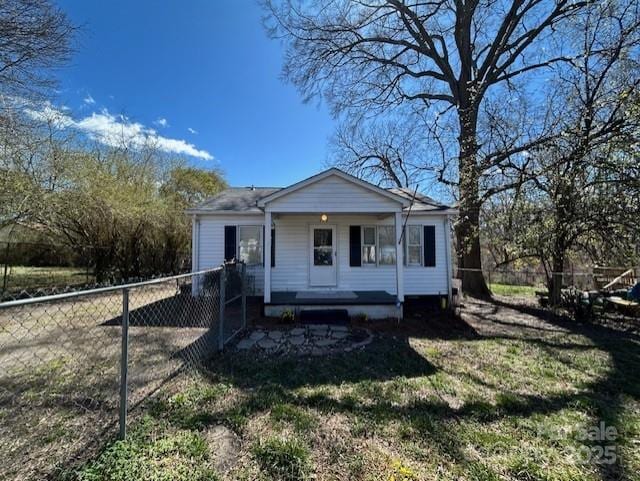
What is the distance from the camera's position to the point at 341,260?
9.26 m

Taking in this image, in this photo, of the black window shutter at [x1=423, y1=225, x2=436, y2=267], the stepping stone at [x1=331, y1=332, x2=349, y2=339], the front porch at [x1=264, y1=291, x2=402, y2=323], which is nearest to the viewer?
the stepping stone at [x1=331, y1=332, x2=349, y2=339]

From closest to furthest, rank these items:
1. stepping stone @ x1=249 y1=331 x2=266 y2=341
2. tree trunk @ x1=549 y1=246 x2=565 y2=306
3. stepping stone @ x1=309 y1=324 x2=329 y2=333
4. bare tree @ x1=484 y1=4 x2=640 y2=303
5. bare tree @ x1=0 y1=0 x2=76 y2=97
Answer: bare tree @ x1=0 y1=0 x2=76 y2=97, stepping stone @ x1=249 y1=331 x2=266 y2=341, bare tree @ x1=484 y1=4 x2=640 y2=303, stepping stone @ x1=309 y1=324 x2=329 y2=333, tree trunk @ x1=549 y1=246 x2=565 y2=306

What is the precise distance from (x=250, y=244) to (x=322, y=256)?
2223mm

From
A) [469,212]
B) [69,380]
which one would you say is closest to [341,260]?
[469,212]

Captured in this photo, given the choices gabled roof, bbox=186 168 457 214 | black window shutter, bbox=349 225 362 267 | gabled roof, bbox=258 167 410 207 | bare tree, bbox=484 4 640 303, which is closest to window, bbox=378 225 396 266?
black window shutter, bbox=349 225 362 267

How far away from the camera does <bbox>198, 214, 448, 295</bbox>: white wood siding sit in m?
9.19

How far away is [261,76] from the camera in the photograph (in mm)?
12828

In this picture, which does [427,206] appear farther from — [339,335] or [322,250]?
[339,335]

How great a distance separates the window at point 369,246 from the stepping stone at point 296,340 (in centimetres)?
401

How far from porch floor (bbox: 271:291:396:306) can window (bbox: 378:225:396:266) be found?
96cm

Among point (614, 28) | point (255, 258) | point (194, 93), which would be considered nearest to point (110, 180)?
point (194, 93)

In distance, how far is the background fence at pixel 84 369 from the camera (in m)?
2.33

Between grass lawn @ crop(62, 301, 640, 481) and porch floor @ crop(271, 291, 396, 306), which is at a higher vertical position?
porch floor @ crop(271, 291, 396, 306)

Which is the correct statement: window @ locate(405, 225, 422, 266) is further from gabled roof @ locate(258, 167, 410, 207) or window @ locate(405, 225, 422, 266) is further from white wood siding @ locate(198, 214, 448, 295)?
gabled roof @ locate(258, 167, 410, 207)
